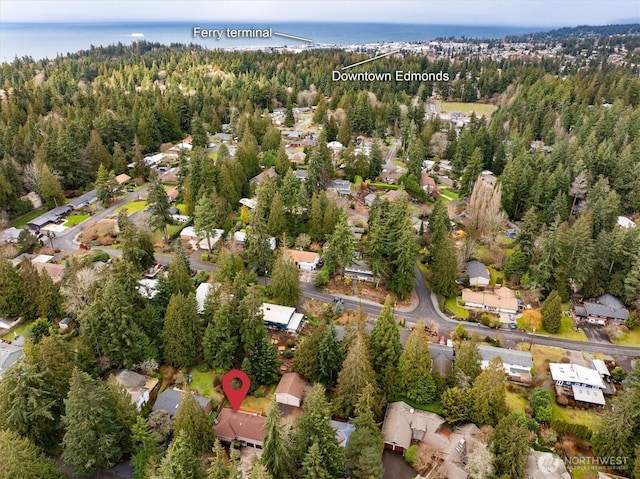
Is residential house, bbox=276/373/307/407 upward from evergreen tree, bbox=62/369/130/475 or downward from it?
downward

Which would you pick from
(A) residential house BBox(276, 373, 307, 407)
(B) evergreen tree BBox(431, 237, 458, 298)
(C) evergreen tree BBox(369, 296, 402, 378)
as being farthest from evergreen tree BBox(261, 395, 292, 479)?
(B) evergreen tree BBox(431, 237, 458, 298)

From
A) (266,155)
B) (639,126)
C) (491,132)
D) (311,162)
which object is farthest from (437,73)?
(311,162)

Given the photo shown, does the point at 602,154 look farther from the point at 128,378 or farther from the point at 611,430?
the point at 128,378

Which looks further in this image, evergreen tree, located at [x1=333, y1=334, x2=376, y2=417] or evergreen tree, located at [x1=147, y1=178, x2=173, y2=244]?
evergreen tree, located at [x1=147, y1=178, x2=173, y2=244]

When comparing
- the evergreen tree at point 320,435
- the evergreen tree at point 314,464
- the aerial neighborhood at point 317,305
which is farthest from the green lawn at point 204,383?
the evergreen tree at point 314,464

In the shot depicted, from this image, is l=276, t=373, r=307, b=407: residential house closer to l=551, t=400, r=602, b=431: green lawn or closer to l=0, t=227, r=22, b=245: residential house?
l=551, t=400, r=602, b=431: green lawn

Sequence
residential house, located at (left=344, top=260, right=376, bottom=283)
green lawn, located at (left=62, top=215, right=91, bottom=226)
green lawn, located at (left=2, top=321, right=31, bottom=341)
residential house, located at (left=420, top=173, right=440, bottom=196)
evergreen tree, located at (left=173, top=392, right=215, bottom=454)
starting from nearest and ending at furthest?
1. evergreen tree, located at (left=173, top=392, right=215, bottom=454)
2. green lawn, located at (left=2, top=321, right=31, bottom=341)
3. residential house, located at (left=344, top=260, right=376, bottom=283)
4. green lawn, located at (left=62, top=215, right=91, bottom=226)
5. residential house, located at (left=420, top=173, right=440, bottom=196)
